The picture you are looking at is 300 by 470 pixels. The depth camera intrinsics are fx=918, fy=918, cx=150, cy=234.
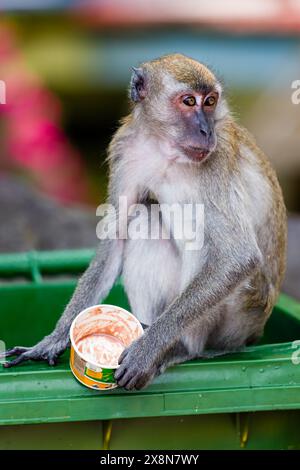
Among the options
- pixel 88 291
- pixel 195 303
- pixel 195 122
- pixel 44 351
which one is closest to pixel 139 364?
pixel 195 303

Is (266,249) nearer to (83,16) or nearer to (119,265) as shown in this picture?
(119,265)

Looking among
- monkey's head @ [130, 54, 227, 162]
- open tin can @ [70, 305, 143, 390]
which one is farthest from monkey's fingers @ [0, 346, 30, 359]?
monkey's head @ [130, 54, 227, 162]

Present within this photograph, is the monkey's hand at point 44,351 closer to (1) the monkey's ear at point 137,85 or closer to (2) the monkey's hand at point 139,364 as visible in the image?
(2) the monkey's hand at point 139,364

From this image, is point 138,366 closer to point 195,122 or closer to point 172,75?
point 195,122

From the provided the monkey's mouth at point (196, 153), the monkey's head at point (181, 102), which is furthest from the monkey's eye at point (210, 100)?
the monkey's mouth at point (196, 153)

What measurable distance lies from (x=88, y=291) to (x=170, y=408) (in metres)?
0.91

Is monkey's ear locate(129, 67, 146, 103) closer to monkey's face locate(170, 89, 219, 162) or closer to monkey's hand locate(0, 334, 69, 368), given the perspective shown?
monkey's face locate(170, 89, 219, 162)

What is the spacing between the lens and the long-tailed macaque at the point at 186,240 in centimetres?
354

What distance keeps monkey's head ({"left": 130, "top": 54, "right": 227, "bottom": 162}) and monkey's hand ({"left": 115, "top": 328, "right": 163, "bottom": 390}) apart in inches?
29.6

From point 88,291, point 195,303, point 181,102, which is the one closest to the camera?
point 195,303

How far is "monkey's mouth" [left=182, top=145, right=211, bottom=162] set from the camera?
139 inches

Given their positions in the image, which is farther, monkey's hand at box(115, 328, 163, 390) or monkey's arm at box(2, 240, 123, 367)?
monkey's arm at box(2, 240, 123, 367)

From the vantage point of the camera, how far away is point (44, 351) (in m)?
3.65

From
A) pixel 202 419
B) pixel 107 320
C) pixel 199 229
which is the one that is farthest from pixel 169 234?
pixel 202 419
